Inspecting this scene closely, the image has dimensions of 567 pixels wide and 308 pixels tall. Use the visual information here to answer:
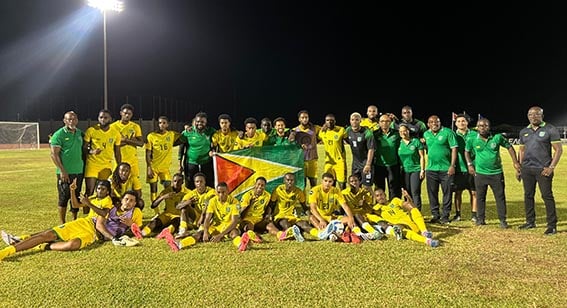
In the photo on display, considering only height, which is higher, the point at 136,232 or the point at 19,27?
the point at 19,27

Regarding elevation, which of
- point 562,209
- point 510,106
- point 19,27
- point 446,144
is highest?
point 19,27

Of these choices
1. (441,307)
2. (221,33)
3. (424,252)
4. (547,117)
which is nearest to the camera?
(441,307)

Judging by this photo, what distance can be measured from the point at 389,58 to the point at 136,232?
59263 mm

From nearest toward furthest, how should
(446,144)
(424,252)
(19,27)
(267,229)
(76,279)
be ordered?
(76,279), (424,252), (267,229), (446,144), (19,27)

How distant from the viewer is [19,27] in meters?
40.3

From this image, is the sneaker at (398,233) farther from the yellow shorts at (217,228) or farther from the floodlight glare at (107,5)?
the floodlight glare at (107,5)

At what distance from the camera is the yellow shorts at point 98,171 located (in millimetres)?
7418

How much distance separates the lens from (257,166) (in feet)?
27.2

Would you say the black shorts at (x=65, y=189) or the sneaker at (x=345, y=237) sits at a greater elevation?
the black shorts at (x=65, y=189)

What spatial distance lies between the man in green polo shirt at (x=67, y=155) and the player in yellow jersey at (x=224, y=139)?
232 cm

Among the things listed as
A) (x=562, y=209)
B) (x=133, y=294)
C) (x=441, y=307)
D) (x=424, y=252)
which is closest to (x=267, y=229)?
(x=424, y=252)

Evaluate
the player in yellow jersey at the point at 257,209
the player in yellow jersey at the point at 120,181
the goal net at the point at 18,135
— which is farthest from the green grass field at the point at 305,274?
the goal net at the point at 18,135

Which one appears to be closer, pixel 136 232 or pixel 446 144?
pixel 136 232

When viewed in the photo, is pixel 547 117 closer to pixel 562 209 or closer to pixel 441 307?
pixel 562 209
